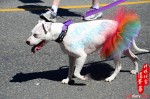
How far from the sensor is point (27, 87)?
4.32 metres

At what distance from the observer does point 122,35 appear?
4.17 metres

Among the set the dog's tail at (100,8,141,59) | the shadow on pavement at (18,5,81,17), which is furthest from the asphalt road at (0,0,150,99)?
the shadow on pavement at (18,5,81,17)

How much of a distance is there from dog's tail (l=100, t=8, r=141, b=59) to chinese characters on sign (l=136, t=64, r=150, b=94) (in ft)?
1.51

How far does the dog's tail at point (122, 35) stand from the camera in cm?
416

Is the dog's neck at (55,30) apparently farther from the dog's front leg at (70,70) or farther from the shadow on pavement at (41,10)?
the shadow on pavement at (41,10)

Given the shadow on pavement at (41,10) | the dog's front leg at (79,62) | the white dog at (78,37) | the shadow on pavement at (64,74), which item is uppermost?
the white dog at (78,37)

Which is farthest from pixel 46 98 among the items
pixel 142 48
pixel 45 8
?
pixel 45 8

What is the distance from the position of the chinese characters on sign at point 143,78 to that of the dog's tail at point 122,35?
18.2 inches

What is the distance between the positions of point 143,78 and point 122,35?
659 millimetres

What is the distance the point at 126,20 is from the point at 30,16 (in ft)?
9.87

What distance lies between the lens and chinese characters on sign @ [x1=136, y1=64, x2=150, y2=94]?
4.21m

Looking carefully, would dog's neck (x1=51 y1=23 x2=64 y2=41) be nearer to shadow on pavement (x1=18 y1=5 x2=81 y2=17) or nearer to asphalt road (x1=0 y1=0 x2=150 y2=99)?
asphalt road (x1=0 y1=0 x2=150 y2=99)

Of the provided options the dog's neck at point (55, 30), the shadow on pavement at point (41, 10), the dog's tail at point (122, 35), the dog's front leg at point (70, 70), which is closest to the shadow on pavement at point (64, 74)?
the dog's front leg at point (70, 70)

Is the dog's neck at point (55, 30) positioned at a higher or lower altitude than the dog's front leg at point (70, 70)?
higher
